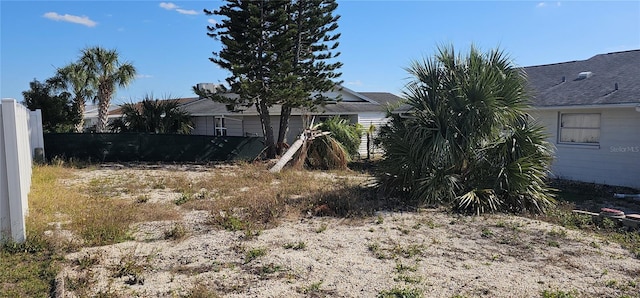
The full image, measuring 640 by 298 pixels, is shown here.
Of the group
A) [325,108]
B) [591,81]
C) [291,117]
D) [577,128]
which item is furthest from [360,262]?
[291,117]

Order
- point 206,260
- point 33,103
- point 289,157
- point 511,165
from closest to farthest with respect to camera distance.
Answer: point 206,260 → point 511,165 → point 289,157 → point 33,103

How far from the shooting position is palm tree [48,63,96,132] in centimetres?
2348

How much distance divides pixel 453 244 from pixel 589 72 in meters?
10.8

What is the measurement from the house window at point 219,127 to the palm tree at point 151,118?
2569 millimetres

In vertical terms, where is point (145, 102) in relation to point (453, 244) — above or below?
above

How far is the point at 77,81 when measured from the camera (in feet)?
77.2

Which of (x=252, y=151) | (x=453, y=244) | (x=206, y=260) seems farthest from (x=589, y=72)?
(x=206, y=260)

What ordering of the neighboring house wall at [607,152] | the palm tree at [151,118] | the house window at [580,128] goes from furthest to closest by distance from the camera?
the palm tree at [151,118] → the house window at [580,128] → the neighboring house wall at [607,152]

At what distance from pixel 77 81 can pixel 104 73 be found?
142 cm

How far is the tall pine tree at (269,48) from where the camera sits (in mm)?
16250

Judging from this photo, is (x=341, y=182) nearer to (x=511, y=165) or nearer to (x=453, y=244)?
(x=511, y=165)

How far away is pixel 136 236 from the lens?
6270 millimetres

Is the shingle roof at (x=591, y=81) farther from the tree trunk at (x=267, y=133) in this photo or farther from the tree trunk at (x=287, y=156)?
the tree trunk at (x=267, y=133)

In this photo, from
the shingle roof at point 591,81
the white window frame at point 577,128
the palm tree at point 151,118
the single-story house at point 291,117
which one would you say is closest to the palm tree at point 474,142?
the shingle roof at point 591,81
